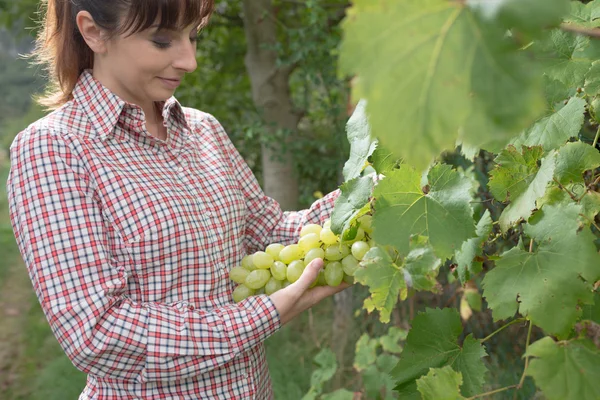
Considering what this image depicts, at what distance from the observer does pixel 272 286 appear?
1.76 m

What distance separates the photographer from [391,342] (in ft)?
10.1

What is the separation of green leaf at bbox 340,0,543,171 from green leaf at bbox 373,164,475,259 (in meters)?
0.50

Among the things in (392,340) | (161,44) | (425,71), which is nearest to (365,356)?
(392,340)

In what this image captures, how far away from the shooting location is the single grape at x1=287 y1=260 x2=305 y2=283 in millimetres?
1707

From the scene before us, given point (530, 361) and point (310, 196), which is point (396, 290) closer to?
point (530, 361)

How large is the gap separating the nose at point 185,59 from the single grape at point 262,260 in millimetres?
535

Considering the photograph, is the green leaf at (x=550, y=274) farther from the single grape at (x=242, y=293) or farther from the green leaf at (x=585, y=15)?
the single grape at (x=242, y=293)

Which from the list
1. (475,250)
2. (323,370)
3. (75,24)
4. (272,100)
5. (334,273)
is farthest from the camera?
(272,100)

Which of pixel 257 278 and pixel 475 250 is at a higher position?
pixel 475 250

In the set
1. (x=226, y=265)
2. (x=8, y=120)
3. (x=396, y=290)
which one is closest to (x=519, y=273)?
(x=396, y=290)

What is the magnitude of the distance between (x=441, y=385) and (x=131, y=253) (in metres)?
0.85

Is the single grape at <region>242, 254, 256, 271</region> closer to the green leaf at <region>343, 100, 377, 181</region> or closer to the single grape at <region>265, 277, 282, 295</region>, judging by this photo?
the single grape at <region>265, 277, 282, 295</region>

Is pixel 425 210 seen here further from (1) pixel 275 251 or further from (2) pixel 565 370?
(1) pixel 275 251

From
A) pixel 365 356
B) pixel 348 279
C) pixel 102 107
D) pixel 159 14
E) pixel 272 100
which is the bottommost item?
pixel 365 356
